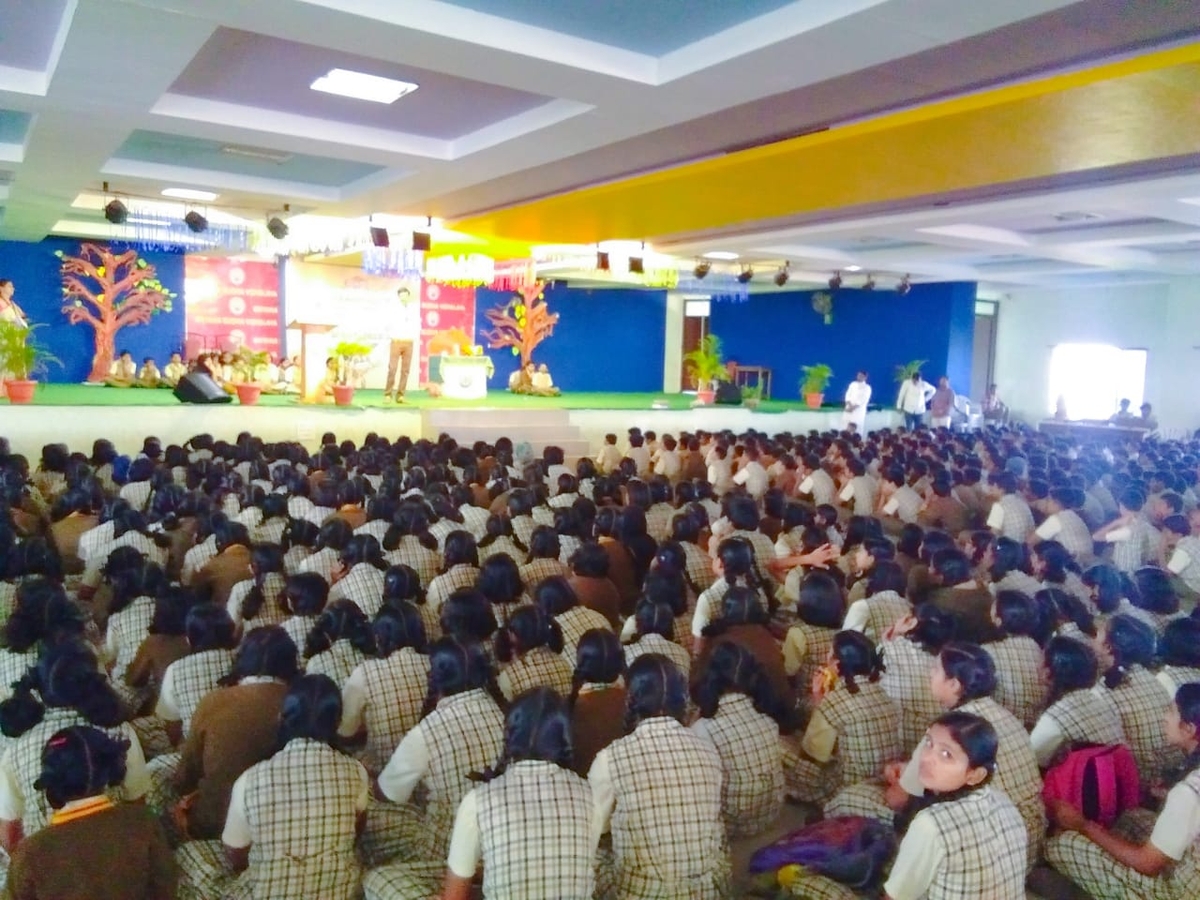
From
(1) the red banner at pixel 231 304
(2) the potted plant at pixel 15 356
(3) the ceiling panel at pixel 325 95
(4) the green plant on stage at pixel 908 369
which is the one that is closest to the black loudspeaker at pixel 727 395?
(4) the green plant on stage at pixel 908 369

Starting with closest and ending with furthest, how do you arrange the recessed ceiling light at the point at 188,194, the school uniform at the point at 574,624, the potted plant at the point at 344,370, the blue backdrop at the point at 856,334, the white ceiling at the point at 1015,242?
the school uniform at the point at 574,624 → the white ceiling at the point at 1015,242 → the recessed ceiling light at the point at 188,194 → the potted plant at the point at 344,370 → the blue backdrop at the point at 856,334

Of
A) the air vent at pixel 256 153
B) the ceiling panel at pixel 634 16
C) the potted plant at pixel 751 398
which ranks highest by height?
the air vent at pixel 256 153

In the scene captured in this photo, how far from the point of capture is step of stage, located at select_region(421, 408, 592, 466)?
11.4m

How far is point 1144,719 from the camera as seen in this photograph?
323 cm

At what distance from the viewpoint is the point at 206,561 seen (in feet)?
15.7

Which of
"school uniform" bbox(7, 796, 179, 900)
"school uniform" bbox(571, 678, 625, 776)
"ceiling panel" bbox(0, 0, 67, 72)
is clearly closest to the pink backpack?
"school uniform" bbox(571, 678, 625, 776)

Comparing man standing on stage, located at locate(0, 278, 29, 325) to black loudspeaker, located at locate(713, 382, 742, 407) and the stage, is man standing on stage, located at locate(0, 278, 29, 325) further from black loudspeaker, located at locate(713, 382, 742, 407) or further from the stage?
black loudspeaker, located at locate(713, 382, 742, 407)

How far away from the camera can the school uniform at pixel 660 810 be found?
2465 mm

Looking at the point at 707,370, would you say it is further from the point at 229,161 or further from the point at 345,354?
the point at 229,161

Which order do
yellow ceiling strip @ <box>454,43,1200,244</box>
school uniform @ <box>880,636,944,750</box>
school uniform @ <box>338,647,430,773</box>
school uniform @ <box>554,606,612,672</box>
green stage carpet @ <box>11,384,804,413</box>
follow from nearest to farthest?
school uniform @ <box>338,647,430,773</box> → school uniform @ <box>880,636,944,750</box> → school uniform @ <box>554,606,612,672</box> → yellow ceiling strip @ <box>454,43,1200,244</box> → green stage carpet @ <box>11,384,804,413</box>

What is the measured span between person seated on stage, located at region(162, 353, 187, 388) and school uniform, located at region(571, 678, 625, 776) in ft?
42.5

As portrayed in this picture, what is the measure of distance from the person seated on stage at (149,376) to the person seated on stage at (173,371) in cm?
13

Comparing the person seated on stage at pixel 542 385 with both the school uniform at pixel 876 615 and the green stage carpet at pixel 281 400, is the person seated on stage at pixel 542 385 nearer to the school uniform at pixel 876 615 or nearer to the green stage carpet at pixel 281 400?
A: the green stage carpet at pixel 281 400

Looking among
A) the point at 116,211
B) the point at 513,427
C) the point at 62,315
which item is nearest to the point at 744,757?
the point at 116,211
